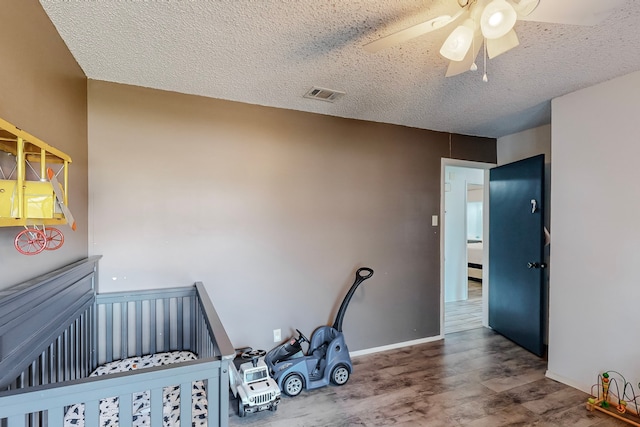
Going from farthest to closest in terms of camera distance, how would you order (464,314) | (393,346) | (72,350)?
(464,314) < (393,346) < (72,350)

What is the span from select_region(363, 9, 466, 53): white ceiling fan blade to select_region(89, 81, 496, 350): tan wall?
5.04ft

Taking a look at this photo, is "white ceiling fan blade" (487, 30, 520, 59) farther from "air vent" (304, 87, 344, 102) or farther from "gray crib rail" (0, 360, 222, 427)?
"gray crib rail" (0, 360, 222, 427)

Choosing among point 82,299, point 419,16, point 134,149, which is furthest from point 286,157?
point 82,299

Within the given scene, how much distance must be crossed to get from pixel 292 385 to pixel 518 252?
105 inches

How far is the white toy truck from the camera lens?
2.06 metres

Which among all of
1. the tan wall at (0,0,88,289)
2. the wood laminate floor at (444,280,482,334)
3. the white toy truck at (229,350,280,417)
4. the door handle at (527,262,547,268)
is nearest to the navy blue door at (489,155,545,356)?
the door handle at (527,262,547,268)

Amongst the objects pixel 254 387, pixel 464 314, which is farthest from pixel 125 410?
pixel 464 314

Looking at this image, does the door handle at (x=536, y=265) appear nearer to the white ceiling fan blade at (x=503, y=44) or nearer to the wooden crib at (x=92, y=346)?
the white ceiling fan blade at (x=503, y=44)

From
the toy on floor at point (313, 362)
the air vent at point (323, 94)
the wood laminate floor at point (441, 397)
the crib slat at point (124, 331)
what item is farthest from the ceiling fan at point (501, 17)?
the crib slat at point (124, 331)

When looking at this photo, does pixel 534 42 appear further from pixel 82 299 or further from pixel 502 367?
pixel 82 299

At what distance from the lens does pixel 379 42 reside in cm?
135

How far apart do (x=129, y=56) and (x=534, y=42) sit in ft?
7.94

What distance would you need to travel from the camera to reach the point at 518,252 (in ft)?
10.8

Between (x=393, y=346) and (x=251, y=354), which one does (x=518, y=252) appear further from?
(x=251, y=354)
